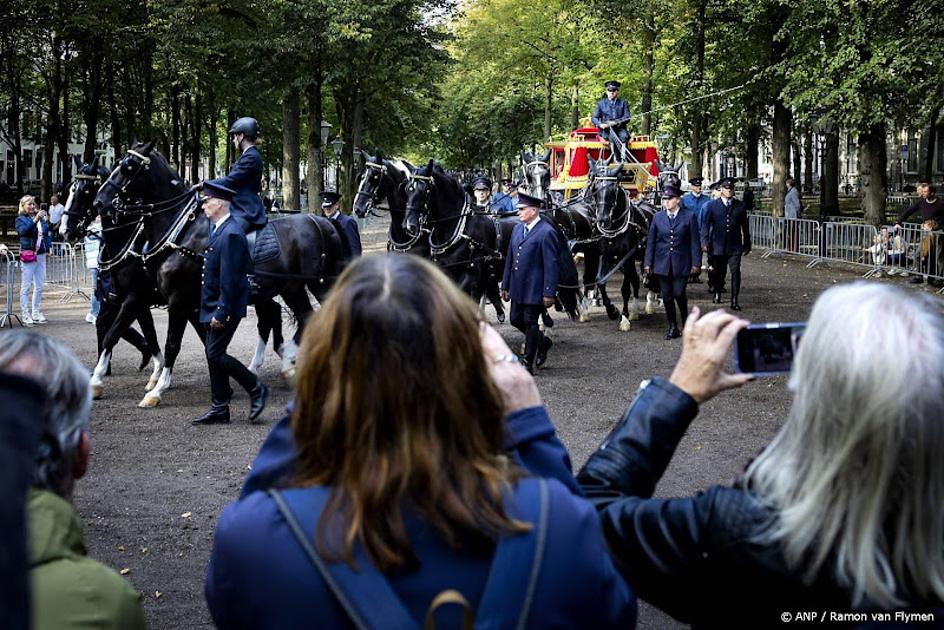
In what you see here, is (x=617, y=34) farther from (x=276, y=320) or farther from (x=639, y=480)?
(x=639, y=480)

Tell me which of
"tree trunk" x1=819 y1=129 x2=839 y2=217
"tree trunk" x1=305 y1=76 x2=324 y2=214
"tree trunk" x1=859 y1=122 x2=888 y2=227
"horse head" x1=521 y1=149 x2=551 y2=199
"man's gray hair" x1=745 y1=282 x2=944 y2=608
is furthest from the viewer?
"tree trunk" x1=819 y1=129 x2=839 y2=217

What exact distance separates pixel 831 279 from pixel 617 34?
58.2 ft

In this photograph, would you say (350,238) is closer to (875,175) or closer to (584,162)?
(584,162)

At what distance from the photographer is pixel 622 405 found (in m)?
12.3

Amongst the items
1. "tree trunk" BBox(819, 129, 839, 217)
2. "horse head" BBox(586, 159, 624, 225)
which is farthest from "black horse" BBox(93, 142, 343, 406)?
"tree trunk" BBox(819, 129, 839, 217)

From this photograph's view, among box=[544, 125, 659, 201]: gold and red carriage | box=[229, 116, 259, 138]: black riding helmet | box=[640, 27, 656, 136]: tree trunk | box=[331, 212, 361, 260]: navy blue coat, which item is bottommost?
box=[331, 212, 361, 260]: navy blue coat

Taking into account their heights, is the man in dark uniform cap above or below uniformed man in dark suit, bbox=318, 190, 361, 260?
above

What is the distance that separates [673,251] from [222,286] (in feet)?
27.6

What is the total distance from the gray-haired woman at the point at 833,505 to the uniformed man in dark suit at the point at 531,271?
11.3 m

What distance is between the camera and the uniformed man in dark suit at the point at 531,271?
13953mm

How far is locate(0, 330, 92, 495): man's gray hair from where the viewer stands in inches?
99.5

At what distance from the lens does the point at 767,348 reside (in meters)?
2.69

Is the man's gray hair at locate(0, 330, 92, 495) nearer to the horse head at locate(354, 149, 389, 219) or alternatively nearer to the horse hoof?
the horse hoof

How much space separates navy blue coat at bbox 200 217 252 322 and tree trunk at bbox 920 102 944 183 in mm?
17883
